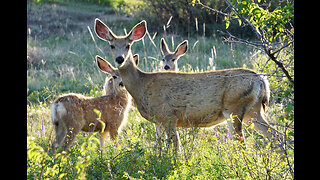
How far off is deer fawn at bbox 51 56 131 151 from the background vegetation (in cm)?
27

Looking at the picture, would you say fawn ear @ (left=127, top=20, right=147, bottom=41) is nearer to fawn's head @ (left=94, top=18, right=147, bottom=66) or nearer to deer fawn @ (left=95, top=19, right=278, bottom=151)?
fawn's head @ (left=94, top=18, right=147, bottom=66)

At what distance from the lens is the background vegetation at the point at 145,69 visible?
4145 mm

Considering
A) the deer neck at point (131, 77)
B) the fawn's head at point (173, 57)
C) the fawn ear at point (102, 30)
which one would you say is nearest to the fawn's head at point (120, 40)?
the fawn ear at point (102, 30)

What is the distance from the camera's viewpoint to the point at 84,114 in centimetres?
704

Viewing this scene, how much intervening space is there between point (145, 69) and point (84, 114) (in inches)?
229

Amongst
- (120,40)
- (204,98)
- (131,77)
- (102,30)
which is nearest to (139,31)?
(120,40)

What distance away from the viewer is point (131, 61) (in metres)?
6.75

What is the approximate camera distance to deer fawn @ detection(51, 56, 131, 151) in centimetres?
679

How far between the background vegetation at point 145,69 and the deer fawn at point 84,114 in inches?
10.4

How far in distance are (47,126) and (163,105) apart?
8.02 ft
